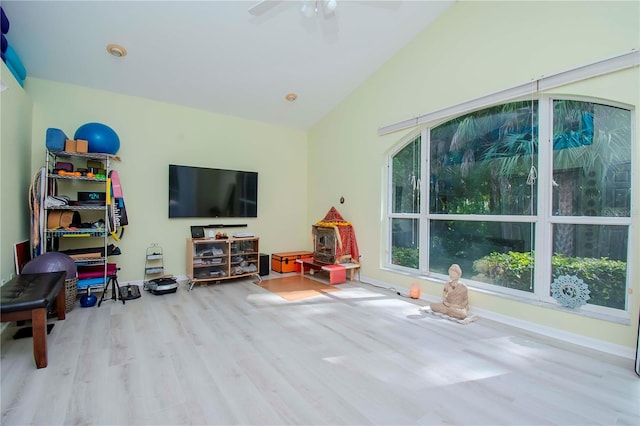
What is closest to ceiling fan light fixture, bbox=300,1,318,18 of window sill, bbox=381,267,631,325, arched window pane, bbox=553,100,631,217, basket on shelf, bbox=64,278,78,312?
arched window pane, bbox=553,100,631,217

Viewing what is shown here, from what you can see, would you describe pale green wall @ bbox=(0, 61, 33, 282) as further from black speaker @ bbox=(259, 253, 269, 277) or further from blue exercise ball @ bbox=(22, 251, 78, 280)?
black speaker @ bbox=(259, 253, 269, 277)

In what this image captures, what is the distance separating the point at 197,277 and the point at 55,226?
1.77 meters

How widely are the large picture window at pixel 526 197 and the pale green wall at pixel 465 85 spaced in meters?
0.19

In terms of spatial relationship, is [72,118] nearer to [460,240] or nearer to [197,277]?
[197,277]

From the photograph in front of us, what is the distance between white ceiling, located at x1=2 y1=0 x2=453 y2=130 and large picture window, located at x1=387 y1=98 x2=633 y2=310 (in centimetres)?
147

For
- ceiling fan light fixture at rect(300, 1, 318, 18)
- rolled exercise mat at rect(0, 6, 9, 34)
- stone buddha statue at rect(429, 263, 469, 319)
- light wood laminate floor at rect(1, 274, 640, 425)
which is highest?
ceiling fan light fixture at rect(300, 1, 318, 18)

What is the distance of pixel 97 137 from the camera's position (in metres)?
3.69

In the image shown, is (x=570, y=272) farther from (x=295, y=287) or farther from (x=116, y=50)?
(x=116, y=50)

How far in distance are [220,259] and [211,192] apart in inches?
43.8

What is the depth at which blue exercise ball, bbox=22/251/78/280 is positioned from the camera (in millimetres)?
2914

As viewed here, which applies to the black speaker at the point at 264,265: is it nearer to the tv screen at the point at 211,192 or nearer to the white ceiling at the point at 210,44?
the tv screen at the point at 211,192

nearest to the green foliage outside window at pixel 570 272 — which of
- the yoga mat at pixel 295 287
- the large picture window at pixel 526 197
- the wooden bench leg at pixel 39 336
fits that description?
the large picture window at pixel 526 197

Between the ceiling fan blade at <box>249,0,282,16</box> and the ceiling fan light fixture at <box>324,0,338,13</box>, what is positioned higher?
the ceiling fan light fixture at <box>324,0,338,13</box>

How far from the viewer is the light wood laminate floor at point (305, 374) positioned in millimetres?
1690
